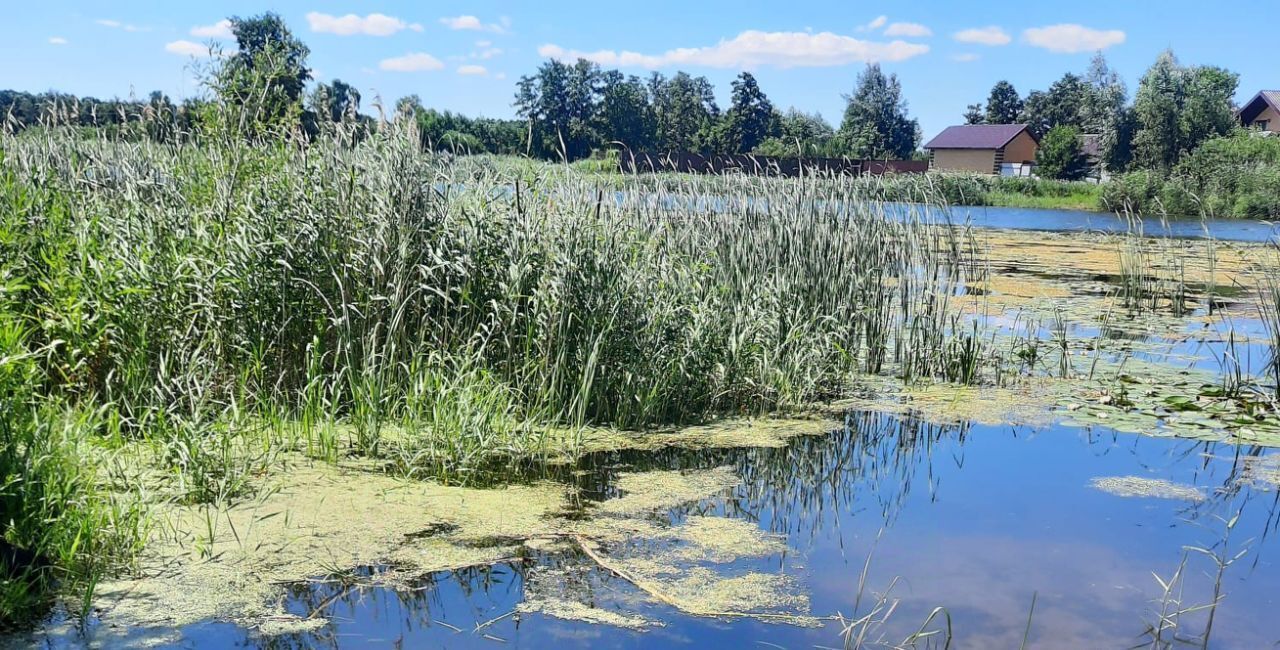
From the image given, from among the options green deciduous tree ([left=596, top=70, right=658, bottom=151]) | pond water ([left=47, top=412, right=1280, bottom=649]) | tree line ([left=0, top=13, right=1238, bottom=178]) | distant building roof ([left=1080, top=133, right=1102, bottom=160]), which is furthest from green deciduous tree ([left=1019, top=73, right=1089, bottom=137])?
pond water ([left=47, top=412, right=1280, bottom=649])

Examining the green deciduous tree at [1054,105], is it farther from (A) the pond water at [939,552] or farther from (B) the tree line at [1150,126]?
(A) the pond water at [939,552]

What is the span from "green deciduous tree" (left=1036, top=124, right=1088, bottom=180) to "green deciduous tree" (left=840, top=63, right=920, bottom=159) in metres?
17.0

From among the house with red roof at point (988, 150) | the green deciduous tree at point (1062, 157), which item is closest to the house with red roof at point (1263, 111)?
the house with red roof at point (988, 150)

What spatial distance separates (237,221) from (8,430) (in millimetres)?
2252

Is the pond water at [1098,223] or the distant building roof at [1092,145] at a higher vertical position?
the distant building roof at [1092,145]

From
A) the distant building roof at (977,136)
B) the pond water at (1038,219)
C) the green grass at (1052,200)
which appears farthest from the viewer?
the distant building roof at (977,136)

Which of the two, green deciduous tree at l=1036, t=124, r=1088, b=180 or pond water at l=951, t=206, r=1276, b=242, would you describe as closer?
pond water at l=951, t=206, r=1276, b=242

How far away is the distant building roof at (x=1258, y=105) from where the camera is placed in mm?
54375

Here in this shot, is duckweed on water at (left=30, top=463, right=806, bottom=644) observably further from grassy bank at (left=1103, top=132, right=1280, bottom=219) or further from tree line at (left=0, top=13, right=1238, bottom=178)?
grassy bank at (left=1103, top=132, right=1280, bottom=219)

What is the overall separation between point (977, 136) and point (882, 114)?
13.5 m

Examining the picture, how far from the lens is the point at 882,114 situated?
73.2 meters

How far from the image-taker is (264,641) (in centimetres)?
318

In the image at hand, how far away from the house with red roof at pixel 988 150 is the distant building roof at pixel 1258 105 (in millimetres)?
10840

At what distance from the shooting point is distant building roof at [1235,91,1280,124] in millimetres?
54375
